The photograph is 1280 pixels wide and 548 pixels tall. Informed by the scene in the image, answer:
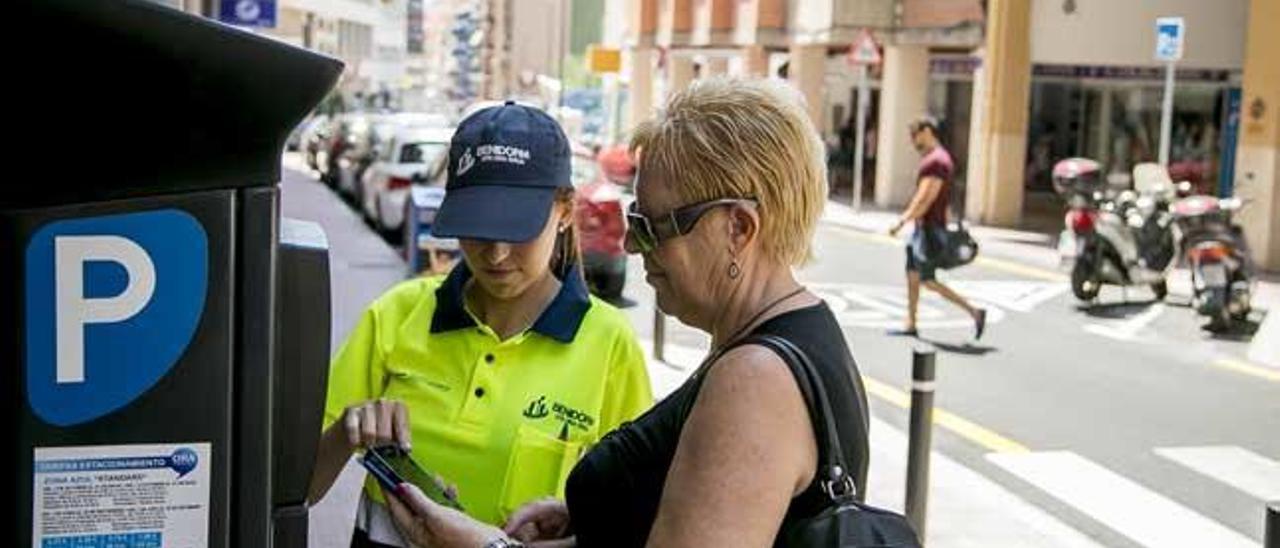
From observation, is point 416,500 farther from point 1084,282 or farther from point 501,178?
point 1084,282

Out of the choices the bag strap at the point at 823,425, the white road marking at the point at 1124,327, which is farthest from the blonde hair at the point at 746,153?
the white road marking at the point at 1124,327

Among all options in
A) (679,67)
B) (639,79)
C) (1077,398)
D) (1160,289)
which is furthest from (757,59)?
(1077,398)

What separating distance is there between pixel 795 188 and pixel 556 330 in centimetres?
79

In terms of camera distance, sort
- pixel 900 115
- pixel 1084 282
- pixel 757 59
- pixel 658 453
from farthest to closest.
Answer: pixel 757 59
pixel 900 115
pixel 1084 282
pixel 658 453

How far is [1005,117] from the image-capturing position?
81.5 ft

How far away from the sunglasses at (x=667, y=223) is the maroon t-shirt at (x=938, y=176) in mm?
10410

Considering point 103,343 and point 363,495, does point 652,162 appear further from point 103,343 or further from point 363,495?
point 363,495

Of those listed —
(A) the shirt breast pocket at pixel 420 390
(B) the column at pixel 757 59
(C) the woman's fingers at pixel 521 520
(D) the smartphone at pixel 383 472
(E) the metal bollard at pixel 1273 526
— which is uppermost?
(B) the column at pixel 757 59

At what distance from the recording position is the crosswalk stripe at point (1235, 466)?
798 centimetres

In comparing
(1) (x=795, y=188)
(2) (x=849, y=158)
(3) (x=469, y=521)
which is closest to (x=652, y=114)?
(1) (x=795, y=188)

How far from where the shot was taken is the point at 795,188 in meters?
2.14

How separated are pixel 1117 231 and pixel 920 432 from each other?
29.2ft

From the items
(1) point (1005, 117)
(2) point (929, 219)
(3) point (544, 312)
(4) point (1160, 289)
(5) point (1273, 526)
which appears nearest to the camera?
(3) point (544, 312)

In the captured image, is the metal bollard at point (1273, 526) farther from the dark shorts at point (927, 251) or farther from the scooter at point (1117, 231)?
the scooter at point (1117, 231)
